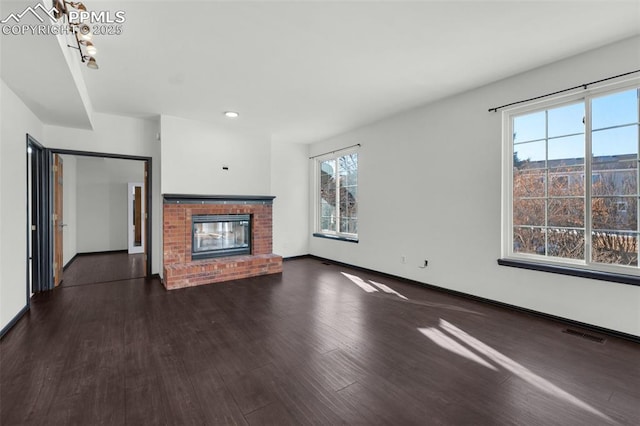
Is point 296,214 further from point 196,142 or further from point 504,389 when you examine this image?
point 504,389

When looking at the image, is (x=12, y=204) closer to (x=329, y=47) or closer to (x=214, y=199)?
(x=214, y=199)

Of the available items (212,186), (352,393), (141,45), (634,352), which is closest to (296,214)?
(212,186)

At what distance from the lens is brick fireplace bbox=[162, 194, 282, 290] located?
4359 mm

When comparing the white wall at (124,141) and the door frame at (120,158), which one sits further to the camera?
the white wall at (124,141)

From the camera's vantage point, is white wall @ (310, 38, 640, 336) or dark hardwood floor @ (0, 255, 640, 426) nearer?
dark hardwood floor @ (0, 255, 640, 426)

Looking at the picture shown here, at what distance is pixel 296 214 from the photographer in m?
6.55

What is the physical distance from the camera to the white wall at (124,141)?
4.23 m

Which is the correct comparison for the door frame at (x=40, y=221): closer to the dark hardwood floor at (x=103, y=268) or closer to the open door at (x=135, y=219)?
the dark hardwood floor at (x=103, y=268)

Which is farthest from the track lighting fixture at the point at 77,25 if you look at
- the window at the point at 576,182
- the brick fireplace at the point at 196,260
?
the window at the point at 576,182

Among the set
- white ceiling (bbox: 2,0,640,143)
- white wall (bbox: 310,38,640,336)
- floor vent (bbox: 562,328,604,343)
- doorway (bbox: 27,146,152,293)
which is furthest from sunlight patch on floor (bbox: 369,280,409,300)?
doorway (bbox: 27,146,152,293)

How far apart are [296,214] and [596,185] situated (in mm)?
4915

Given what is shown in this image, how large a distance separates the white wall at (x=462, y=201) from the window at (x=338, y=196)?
39 centimetres

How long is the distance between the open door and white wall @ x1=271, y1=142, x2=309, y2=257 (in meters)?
3.89

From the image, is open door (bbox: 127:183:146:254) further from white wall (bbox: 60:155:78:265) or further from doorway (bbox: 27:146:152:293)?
doorway (bbox: 27:146:152:293)
